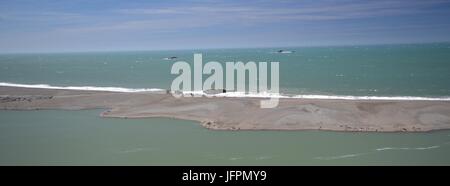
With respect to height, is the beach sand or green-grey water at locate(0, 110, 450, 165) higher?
the beach sand

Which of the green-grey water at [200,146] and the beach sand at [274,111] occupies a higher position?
the beach sand at [274,111]

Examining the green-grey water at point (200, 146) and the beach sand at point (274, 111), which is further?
the beach sand at point (274, 111)

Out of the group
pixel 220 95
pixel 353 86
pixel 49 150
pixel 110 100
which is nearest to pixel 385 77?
pixel 353 86

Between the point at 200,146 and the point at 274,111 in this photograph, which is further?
the point at 274,111

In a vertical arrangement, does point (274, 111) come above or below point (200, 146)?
above
